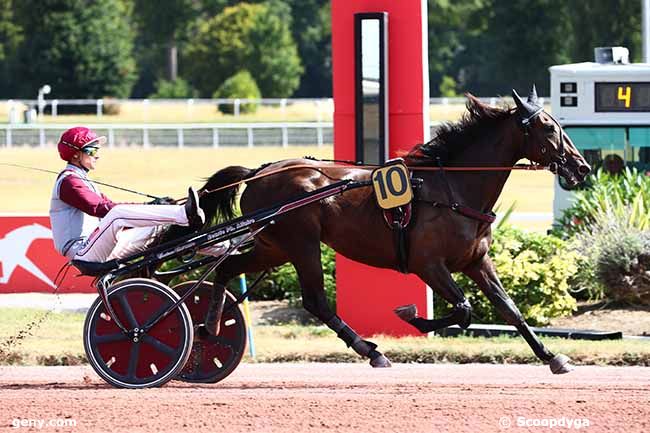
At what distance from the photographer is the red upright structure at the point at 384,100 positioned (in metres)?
10.9

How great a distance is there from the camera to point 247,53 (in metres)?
57.8

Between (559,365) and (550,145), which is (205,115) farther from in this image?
(559,365)

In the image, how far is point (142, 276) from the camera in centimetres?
850

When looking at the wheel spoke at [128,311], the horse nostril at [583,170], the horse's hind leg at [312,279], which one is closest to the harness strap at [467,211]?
the horse nostril at [583,170]

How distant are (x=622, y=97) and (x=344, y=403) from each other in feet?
28.5

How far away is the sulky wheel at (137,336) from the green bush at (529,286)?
407 centimetres

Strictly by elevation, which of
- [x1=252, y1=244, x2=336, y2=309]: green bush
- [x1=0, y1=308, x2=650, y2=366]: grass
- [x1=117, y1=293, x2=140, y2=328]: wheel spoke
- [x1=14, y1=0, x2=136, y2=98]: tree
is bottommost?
[x1=0, y1=308, x2=650, y2=366]: grass

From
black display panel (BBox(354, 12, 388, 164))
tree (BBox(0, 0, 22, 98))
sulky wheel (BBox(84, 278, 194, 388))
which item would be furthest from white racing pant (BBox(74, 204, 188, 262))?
tree (BBox(0, 0, 22, 98))

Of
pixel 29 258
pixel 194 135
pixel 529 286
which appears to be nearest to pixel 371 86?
pixel 529 286

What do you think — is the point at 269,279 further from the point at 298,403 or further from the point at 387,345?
the point at 298,403

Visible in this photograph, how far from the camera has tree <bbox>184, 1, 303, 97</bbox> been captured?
57.9m

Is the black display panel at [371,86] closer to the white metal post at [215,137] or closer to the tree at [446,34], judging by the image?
the white metal post at [215,137]

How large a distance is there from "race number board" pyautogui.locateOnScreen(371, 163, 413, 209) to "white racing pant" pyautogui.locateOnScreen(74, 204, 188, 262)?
1282 millimetres

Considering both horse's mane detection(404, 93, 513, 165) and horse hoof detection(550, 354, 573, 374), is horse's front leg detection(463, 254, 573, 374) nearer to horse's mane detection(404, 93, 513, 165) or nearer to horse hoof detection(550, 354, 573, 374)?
horse hoof detection(550, 354, 573, 374)
